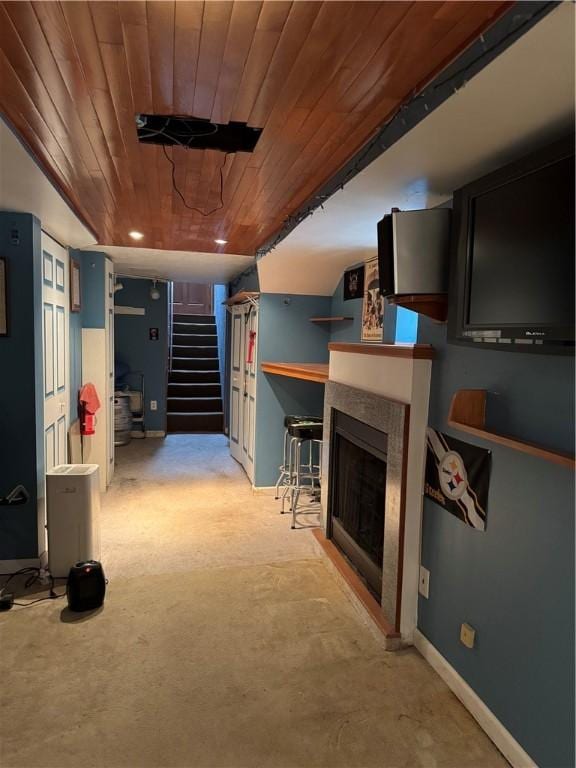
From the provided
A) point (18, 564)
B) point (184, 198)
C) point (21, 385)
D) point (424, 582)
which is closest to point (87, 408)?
point (21, 385)

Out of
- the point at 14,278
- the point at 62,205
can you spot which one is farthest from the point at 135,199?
the point at 14,278

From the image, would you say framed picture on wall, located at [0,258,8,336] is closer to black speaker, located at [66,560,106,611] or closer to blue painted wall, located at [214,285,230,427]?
black speaker, located at [66,560,106,611]

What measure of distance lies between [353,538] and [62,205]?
2.64m

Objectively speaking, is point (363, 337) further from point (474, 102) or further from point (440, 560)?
point (474, 102)

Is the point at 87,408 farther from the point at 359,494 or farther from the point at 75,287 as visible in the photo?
the point at 359,494

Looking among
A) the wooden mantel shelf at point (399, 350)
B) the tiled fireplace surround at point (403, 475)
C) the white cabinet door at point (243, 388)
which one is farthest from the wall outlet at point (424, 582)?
the white cabinet door at point (243, 388)

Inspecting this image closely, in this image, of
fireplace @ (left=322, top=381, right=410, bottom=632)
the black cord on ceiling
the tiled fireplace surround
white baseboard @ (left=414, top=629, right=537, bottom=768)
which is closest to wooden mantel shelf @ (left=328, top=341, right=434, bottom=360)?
the tiled fireplace surround

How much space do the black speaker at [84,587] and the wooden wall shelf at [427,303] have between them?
6.80 ft

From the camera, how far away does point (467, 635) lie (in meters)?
1.91

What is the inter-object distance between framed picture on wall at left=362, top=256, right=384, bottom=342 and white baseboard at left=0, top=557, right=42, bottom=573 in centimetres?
269

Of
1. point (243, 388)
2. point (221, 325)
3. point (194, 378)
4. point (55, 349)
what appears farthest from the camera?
point (221, 325)

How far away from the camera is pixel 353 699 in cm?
195

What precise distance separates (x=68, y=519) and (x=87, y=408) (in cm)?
158

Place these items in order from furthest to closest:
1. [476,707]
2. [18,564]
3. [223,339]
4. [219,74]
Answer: [223,339], [18,564], [476,707], [219,74]
